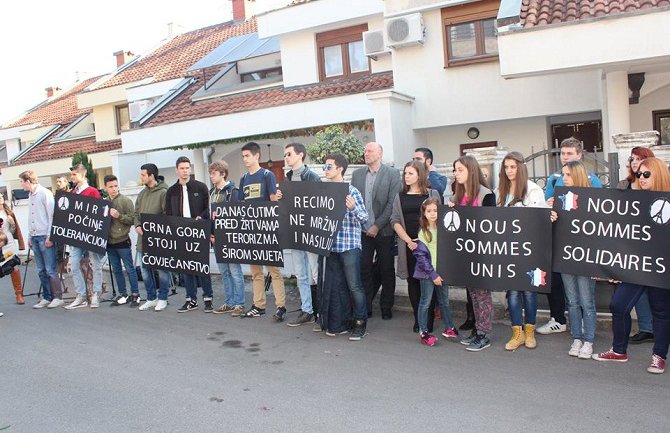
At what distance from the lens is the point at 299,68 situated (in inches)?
707

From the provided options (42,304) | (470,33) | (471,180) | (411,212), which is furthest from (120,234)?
(470,33)

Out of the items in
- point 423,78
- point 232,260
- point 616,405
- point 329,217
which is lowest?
point 616,405

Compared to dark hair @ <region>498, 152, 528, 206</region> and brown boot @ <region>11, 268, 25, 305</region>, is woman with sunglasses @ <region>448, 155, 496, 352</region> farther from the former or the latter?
brown boot @ <region>11, 268, 25, 305</region>

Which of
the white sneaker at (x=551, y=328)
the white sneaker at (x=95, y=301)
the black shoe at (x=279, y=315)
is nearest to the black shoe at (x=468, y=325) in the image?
the white sneaker at (x=551, y=328)

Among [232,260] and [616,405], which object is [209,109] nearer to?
[232,260]

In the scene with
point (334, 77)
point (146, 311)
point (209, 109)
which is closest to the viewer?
point (146, 311)

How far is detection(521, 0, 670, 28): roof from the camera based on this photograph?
9.80 meters

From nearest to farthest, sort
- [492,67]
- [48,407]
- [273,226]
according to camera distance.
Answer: [48,407] → [273,226] → [492,67]

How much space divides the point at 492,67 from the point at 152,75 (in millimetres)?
16087

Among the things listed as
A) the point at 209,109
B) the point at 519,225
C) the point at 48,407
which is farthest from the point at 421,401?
the point at 209,109

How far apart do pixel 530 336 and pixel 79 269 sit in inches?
261

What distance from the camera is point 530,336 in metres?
6.21

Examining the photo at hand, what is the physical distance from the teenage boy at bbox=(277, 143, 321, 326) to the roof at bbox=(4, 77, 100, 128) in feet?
85.0

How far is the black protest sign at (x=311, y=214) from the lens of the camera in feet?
22.5
